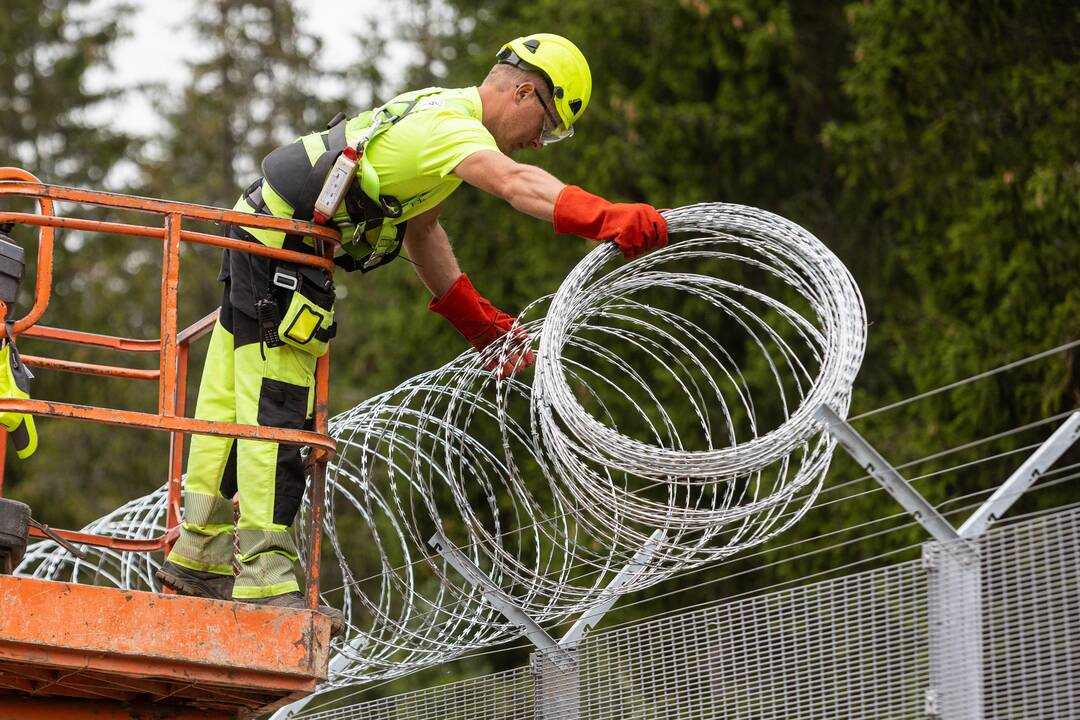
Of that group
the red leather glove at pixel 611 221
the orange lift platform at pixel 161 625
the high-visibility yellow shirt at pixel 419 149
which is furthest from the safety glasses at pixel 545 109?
the orange lift platform at pixel 161 625

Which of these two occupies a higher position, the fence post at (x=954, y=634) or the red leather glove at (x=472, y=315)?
the red leather glove at (x=472, y=315)

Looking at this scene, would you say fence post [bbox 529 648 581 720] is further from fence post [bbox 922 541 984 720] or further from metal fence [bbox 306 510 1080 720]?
fence post [bbox 922 541 984 720]

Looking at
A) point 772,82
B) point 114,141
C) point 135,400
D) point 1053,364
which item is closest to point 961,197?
point 1053,364

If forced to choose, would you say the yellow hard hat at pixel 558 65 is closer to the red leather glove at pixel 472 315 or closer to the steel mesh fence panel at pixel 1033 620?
the red leather glove at pixel 472 315

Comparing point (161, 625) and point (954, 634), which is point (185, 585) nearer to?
point (161, 625)

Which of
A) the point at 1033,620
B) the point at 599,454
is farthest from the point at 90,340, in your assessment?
the point at 1033,620

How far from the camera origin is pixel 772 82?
1955 centimetres

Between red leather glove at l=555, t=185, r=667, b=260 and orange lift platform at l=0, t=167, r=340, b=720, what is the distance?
95 centimetres

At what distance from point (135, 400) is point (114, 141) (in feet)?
19.3

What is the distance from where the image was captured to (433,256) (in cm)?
721

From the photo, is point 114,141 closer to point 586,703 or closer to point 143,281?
point 143,281

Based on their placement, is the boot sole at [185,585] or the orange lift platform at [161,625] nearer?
the orange lift platform at [161,625]

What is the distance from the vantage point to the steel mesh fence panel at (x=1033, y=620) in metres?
4.29

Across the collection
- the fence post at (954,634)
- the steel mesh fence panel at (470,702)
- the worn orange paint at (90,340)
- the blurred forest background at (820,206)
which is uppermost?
the blurred forest background at (820,206)
